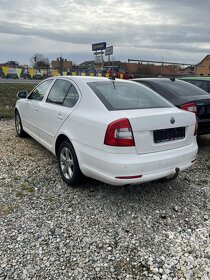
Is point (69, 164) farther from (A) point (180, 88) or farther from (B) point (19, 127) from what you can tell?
(A) point (180, 88)

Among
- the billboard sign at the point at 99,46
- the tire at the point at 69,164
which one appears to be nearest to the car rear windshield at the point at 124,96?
the tire at the point at 69,164

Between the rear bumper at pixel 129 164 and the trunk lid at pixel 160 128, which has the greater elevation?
the trunk lid at pixel 160 128

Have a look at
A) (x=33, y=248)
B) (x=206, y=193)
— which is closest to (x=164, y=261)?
(x=33, y=248)

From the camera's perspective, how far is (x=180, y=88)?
19.8ft

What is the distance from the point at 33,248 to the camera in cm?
268

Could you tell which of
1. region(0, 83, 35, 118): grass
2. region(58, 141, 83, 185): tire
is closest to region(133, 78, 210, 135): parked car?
region(58, 141, 83, 185): tire

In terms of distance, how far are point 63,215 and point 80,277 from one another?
99cm

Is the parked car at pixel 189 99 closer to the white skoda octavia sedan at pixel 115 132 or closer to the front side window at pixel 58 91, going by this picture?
the white skoda octavia sedan at pixel 115 132

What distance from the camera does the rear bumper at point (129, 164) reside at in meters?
3.02

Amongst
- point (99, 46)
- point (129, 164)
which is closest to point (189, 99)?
point (129, 164)

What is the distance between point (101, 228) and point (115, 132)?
1066mm

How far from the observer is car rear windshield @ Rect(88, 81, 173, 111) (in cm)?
351

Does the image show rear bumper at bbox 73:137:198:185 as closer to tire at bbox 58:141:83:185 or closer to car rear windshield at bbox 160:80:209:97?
tire at bbox 58:141:83:185

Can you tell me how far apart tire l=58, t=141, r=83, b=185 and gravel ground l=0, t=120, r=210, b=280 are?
0.49ft
